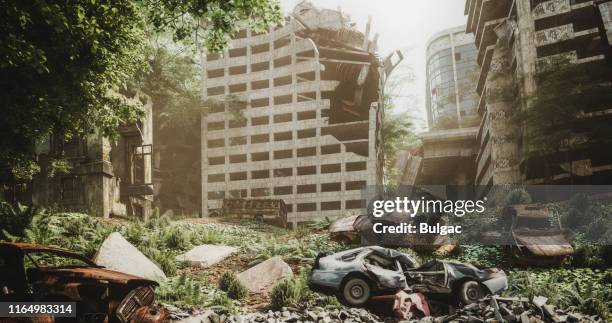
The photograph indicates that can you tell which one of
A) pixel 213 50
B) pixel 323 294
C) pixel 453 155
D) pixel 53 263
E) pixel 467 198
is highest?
pixel 213 50

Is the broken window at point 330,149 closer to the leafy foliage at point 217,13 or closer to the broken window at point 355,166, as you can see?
the broken window at point 355,166

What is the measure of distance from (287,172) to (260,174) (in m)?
0.67

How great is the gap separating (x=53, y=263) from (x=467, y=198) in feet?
27.6

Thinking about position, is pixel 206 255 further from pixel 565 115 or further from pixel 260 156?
pixel 565 115

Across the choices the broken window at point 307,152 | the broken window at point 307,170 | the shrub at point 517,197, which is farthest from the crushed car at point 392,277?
the broken window at point 307,152

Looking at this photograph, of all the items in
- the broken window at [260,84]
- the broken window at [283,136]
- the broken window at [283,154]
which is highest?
the broken window at [260,84]

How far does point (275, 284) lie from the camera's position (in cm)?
819

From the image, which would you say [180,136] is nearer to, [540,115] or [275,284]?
[275,284]

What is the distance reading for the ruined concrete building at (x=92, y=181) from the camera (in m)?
10.3

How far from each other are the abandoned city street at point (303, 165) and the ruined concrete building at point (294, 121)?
49mm

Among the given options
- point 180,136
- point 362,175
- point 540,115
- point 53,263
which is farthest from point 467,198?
point 53,263

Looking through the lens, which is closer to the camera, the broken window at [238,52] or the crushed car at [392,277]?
the crushed car at [392,277]

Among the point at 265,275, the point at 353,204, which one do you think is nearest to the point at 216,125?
the point at 353,204

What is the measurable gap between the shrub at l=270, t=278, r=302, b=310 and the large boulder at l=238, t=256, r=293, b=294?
0.40 meters
